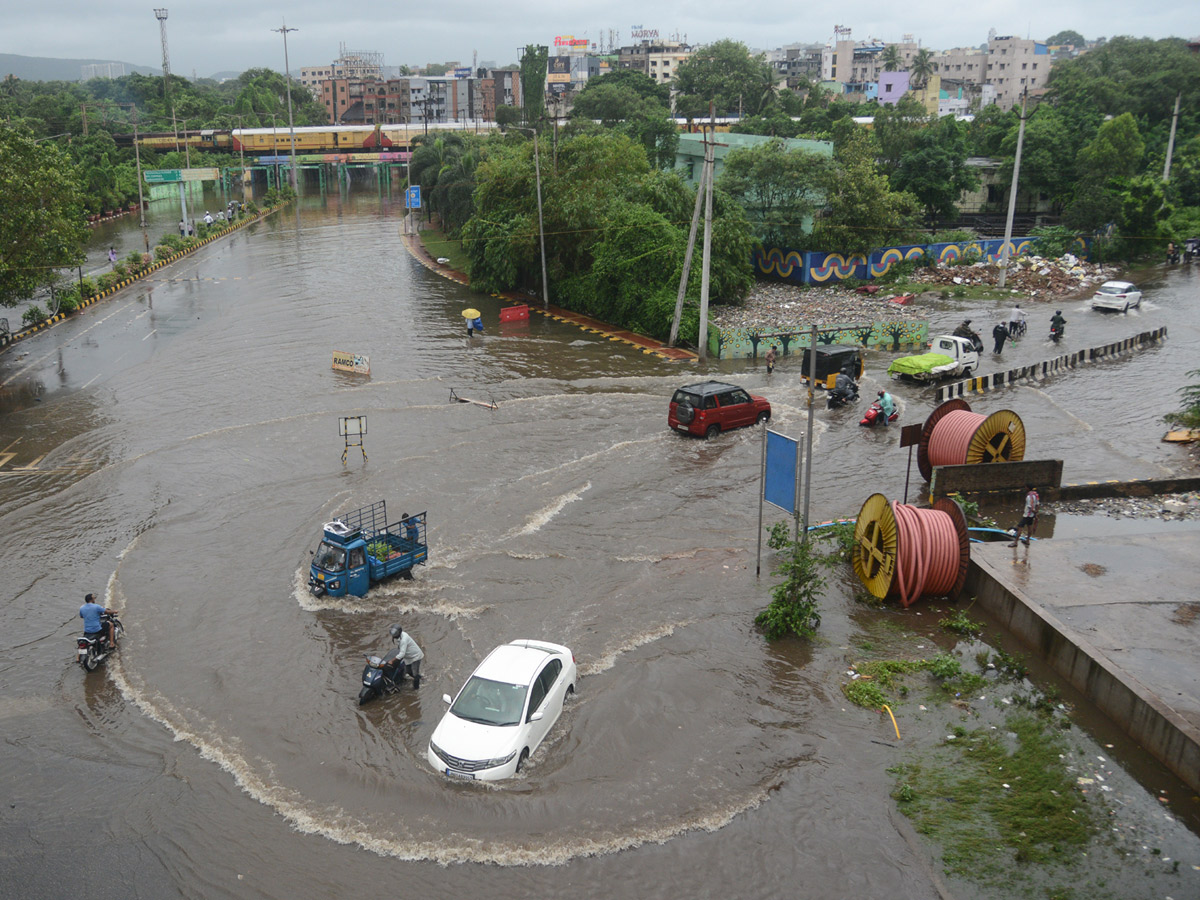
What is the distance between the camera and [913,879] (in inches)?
390

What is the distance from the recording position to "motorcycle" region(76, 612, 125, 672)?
48.1 feet

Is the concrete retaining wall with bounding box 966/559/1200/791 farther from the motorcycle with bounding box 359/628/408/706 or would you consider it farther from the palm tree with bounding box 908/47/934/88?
the palm tree with bounding box 908/47/934/88

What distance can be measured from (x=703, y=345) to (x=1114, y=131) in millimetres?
43763

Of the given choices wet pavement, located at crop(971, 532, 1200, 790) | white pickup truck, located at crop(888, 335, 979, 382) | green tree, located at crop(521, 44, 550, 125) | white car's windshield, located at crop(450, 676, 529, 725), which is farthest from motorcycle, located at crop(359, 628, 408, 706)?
green tree, located at crop(521, 44, 550, 125)

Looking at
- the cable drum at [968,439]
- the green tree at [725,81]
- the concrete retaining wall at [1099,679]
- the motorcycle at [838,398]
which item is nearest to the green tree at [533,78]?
the green tree at [725,81]

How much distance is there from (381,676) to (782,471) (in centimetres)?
751

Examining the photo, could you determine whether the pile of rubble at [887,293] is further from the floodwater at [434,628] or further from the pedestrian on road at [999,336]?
the floodwater at [434,628]

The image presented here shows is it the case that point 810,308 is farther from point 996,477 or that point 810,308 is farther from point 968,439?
point 996,477

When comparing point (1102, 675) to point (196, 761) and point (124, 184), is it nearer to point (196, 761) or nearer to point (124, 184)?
point (196, 761)

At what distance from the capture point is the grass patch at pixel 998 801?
10133 mm

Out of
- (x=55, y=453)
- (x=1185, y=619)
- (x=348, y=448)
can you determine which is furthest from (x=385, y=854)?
(x=55, y=453)

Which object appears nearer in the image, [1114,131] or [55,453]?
[55,453]

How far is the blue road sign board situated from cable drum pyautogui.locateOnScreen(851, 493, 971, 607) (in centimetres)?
184

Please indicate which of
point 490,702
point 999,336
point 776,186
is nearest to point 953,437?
point 490,702
